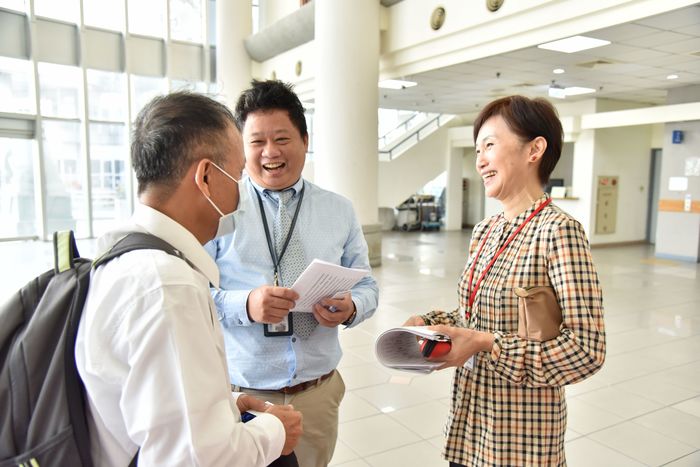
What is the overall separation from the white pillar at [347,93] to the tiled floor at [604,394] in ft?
7.35

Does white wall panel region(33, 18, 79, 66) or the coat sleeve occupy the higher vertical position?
white wall panel region(33, 18, 79, 66)

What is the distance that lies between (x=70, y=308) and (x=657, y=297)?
8079mm

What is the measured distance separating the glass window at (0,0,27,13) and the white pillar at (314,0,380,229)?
7.44m

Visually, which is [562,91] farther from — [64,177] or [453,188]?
[64,177]

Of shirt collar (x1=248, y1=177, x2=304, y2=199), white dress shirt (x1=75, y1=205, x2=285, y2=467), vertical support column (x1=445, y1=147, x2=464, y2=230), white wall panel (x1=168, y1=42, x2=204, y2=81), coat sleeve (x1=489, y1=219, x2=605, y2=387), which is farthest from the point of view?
vertical support column (x1=445, y1=147, x2=464, y2=230)

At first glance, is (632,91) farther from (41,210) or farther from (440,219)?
(41,210)

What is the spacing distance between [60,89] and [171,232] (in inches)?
535

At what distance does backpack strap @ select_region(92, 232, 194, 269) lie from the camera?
938mm

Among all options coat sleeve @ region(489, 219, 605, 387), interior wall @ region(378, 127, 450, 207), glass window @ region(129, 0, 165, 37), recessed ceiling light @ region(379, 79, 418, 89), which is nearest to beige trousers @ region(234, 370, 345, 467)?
coat sleeve @ region(489, 219, 605, 387)

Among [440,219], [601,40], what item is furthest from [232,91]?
[601,40]

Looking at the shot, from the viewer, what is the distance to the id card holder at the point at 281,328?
176 centimetres

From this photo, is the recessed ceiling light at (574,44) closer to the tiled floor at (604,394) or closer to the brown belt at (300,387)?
the tiled floor at (604,394)

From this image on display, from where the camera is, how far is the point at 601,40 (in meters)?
7.01

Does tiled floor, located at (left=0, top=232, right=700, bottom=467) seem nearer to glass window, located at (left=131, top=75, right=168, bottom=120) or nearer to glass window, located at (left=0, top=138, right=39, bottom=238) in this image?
glass window, located at (left=0, top=138, right=39, bottom=238)
